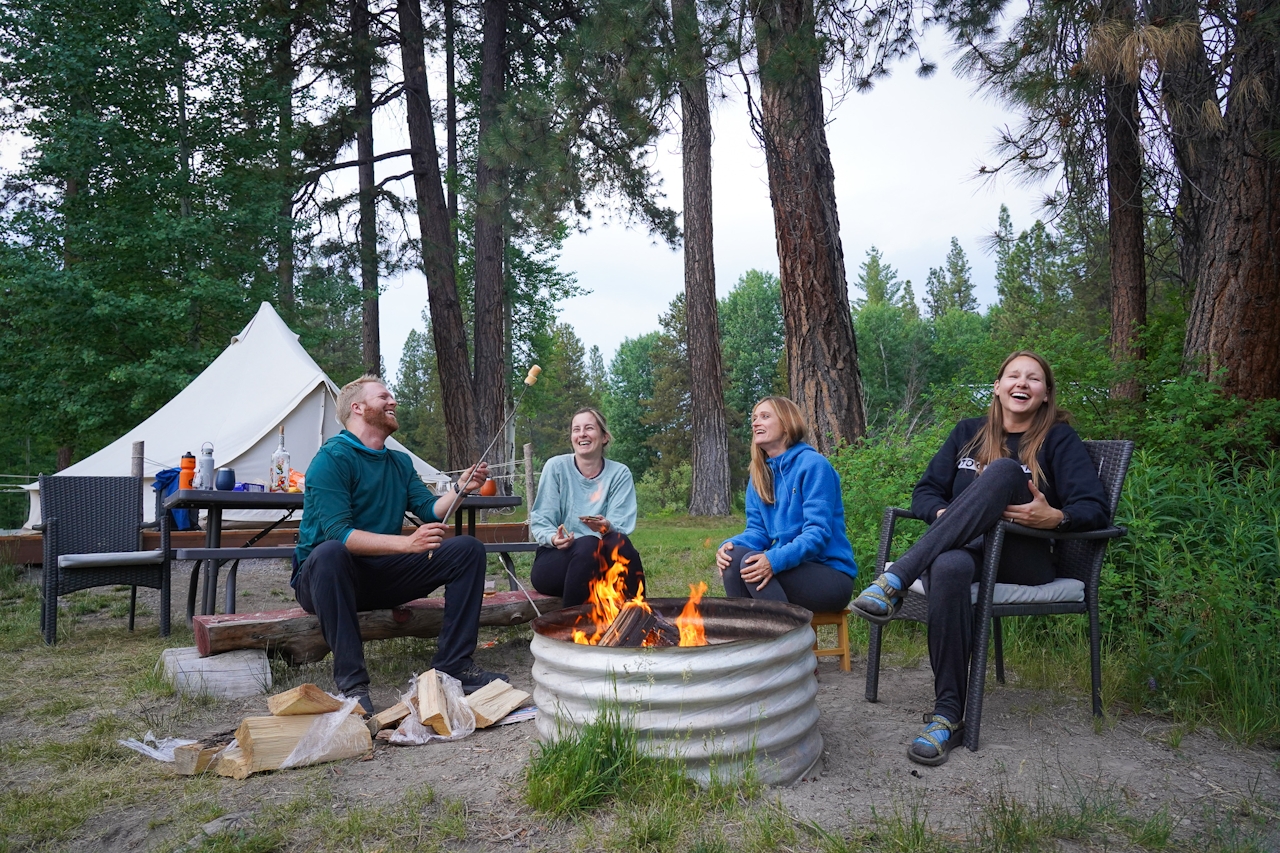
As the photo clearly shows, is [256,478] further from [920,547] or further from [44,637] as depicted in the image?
[920,547]

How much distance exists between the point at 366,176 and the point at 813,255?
1050 centimetres

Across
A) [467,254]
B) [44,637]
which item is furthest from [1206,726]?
[467,254]

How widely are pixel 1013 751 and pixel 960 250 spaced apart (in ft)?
197

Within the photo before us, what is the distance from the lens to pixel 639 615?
9.00 feet

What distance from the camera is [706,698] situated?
2.19 m

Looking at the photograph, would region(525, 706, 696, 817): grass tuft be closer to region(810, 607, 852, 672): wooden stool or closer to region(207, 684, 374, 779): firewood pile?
region(207, 684, 374, 779): firewood pile

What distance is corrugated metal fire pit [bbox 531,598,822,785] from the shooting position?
7.20 ft

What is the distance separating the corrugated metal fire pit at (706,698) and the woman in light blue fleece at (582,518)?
135cm

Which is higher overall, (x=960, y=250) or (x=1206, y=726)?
(x=960, y=250)

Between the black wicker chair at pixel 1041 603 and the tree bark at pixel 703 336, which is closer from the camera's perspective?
the black wicker chair at pixel 1041 603

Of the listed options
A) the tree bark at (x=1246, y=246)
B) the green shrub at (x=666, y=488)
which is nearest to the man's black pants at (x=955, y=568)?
the tree bark at (x=1246, y=246)

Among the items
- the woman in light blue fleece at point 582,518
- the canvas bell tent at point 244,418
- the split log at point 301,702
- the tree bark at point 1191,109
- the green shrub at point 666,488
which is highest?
the tree bark at point 1191,109

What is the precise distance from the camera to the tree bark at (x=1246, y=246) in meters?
4.20

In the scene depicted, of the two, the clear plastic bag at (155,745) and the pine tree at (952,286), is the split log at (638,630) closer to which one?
the clear plastic bag at (155,745)
